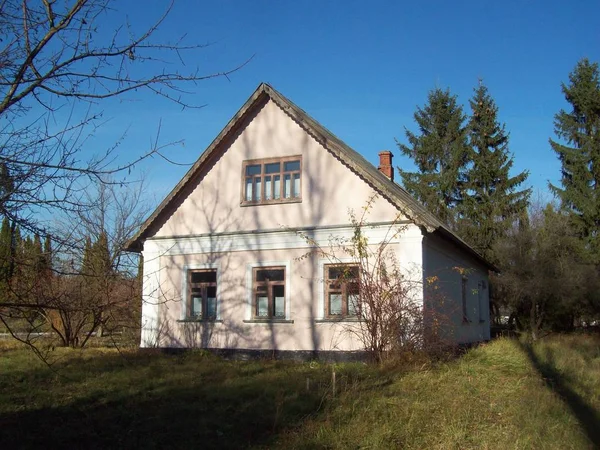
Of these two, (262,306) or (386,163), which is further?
(386,163)

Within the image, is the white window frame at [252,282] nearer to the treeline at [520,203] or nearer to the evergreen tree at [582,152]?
the treeline at [520,203]

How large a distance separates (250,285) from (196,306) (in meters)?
1.95

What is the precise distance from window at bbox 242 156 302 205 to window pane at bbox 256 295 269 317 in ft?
8.57

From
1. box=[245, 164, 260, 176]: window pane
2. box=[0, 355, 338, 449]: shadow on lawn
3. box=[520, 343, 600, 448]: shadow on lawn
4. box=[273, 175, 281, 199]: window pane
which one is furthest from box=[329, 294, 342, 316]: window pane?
box=[520, 343, 600, 448]: shadow on lawn

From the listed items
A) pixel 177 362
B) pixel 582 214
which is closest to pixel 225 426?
pixel 177 362

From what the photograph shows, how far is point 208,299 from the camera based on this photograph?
661 inches

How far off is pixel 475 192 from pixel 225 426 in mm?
27385

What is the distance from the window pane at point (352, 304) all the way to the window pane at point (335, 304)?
36cm

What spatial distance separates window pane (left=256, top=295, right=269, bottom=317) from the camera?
627 inches

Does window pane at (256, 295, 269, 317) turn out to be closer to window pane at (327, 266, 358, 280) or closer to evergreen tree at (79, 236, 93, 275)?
window pane at (327, 266, 358, 280)

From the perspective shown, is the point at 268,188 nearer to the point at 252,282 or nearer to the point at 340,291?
the point at 252,282

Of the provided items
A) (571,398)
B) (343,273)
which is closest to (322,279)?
(343,273)

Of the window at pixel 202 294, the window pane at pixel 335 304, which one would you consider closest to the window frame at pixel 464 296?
the window pane at pixel 335 304

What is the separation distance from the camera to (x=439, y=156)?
3522cm
